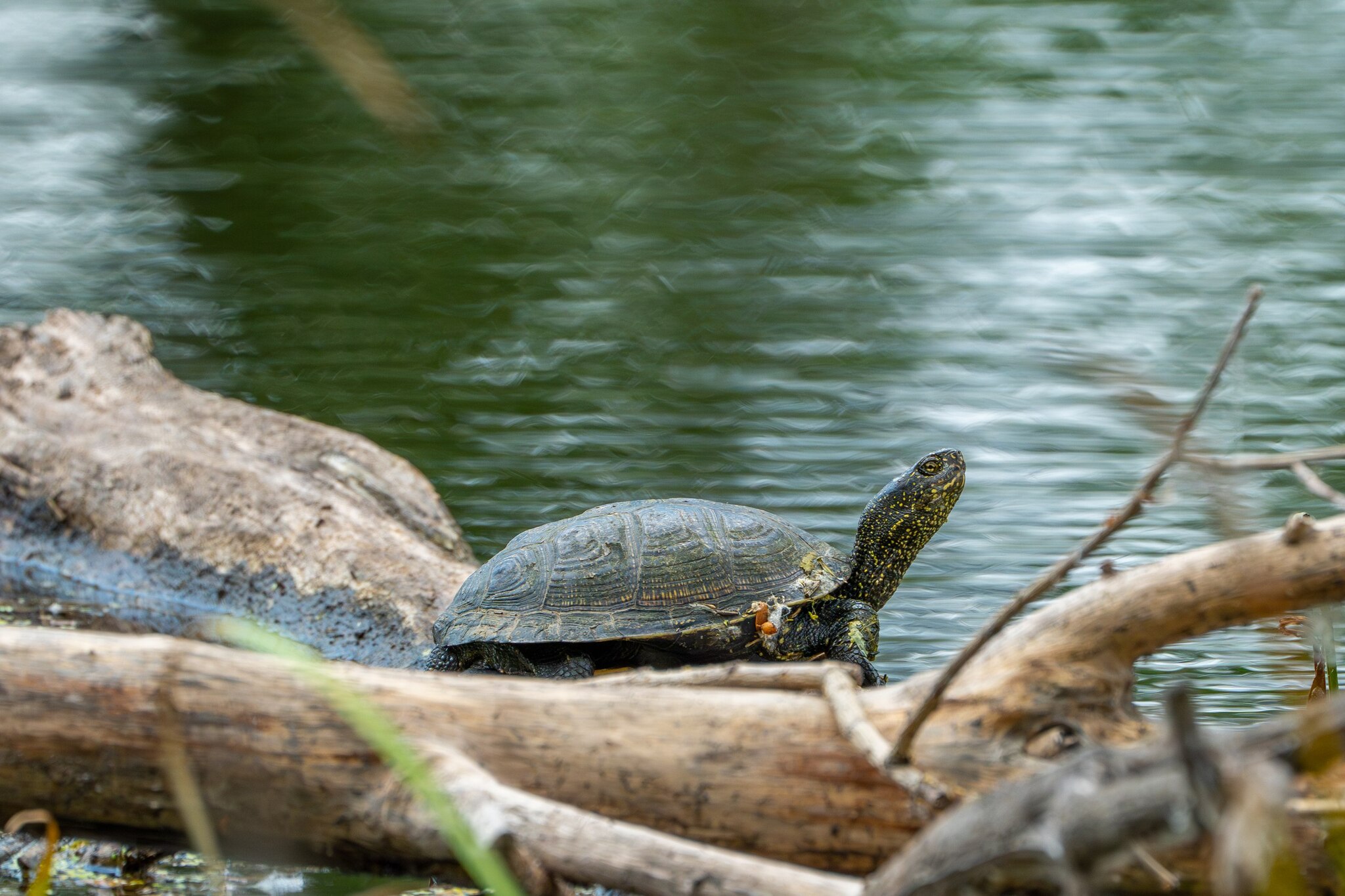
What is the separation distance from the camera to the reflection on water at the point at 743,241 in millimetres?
6754

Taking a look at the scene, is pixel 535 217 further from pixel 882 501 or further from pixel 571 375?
pixel 882 501

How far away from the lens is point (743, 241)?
10227 millimetres

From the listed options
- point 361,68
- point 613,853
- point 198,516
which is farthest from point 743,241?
point 361,68

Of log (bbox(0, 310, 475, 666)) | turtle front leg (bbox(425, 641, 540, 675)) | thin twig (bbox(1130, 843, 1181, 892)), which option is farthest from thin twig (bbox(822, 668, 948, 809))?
log (bbox(0, 310, 475, 666))

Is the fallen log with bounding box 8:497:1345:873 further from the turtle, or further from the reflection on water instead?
the reflection on water

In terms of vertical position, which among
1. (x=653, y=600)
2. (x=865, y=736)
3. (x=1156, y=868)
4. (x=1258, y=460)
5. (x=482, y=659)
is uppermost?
(x=1258, y=460)

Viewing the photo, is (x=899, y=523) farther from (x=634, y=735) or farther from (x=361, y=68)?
(x=361, y=68)

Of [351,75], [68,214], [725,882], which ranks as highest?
[351,75]

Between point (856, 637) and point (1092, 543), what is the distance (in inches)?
97.8

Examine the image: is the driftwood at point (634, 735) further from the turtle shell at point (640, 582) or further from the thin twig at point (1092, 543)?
the turtle shell at point (640, 582)

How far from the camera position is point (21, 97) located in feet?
42.6

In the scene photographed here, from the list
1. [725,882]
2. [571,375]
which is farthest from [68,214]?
[725,882]

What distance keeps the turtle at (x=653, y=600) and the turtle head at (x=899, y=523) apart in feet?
0.30

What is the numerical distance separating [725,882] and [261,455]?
4.15 meters
